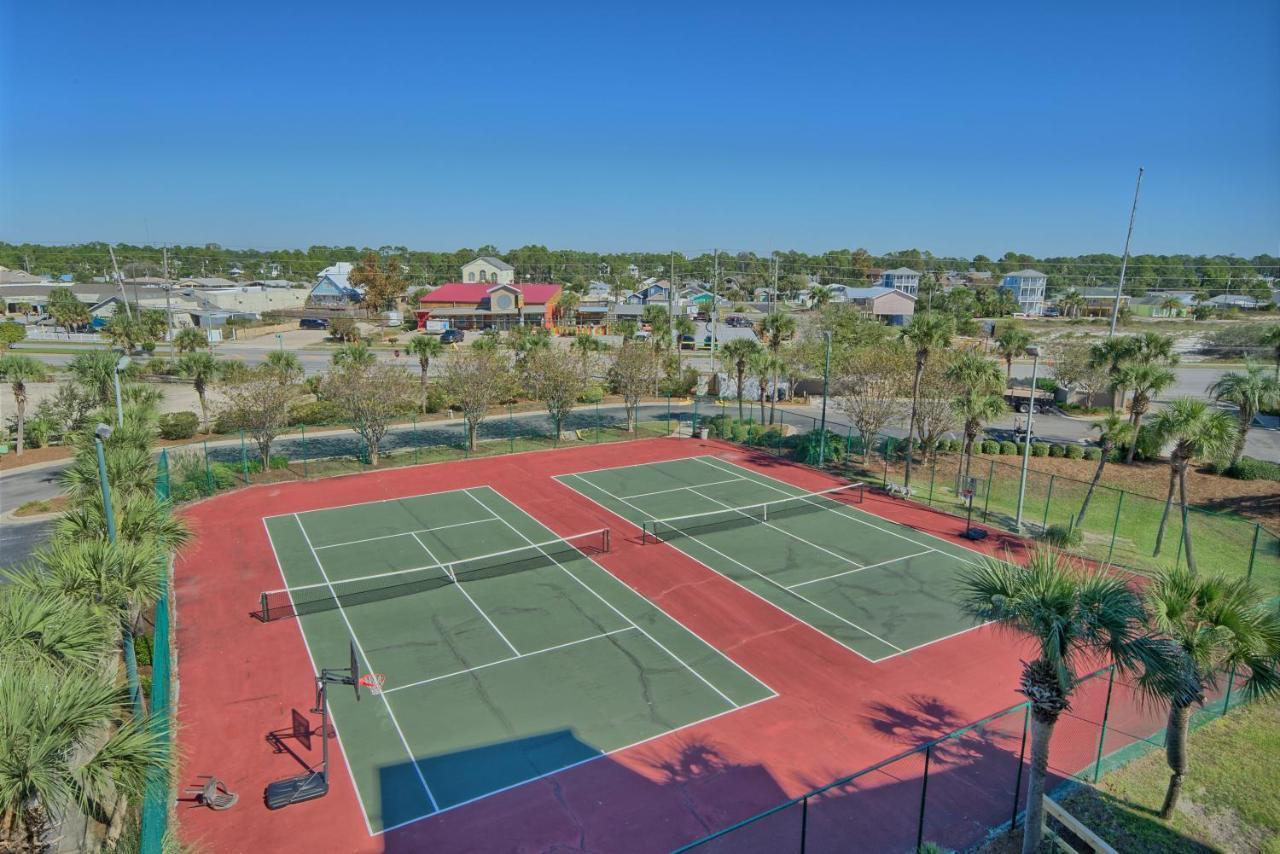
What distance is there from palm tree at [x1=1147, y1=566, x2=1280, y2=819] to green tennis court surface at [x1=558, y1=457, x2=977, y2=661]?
297 inches

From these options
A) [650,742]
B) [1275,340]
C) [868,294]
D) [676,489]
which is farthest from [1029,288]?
[650,742]

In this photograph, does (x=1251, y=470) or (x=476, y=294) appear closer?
(x=1251, y=470)

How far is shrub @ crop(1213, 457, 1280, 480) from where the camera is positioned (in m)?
30.8

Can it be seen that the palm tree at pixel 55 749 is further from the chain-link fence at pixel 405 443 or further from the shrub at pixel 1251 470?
the shrub at pixel 1251 470

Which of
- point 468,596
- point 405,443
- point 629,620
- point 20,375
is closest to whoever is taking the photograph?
point 629,620

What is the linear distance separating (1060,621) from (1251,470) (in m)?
30.0

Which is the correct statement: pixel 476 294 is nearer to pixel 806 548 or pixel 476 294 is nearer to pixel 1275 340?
pixel 806 548

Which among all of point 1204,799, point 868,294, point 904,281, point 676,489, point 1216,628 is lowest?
point 676,489

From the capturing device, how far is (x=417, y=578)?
71.3 ft

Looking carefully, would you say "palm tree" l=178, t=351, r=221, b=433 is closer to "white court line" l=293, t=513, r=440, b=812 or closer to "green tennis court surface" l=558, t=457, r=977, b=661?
"white court line" l=293, t=513, r=440, b=812

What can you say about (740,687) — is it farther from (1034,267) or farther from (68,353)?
(1034,267)

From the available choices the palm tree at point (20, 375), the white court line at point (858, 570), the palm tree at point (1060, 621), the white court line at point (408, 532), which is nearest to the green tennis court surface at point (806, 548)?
the white court line at point (858, 570)


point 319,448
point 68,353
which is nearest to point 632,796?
point 319,448

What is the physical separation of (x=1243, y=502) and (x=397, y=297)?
105 m
